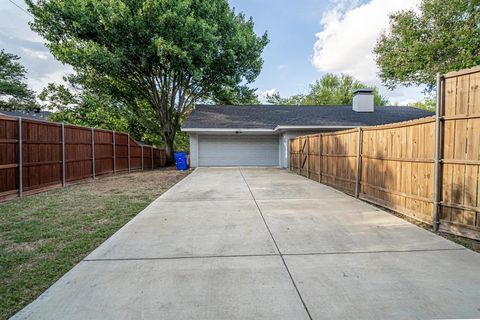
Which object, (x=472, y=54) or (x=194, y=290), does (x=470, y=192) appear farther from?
(x=472, y=54)

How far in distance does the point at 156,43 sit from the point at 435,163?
40.3 ft

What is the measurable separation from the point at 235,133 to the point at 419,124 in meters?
12.2

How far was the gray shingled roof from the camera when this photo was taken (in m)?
15.3

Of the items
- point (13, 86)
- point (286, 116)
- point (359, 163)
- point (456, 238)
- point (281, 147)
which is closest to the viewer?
point (456, 238)

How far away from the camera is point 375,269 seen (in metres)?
2.78

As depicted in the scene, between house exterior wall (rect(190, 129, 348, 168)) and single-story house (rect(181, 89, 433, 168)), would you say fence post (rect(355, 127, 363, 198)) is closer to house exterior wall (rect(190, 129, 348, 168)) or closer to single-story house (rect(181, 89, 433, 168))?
single-story house (rect(181, 89, 433, 168))

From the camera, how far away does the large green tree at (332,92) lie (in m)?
34.1

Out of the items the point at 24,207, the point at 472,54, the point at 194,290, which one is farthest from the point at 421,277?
the point at 472,54

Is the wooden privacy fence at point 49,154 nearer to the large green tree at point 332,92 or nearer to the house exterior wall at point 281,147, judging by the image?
the house exterior wall at point 281,147

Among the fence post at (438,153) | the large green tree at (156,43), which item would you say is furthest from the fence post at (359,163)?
the large green tree at (156,43)

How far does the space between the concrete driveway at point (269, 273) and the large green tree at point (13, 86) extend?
100ft

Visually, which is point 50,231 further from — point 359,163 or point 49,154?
point 359,163

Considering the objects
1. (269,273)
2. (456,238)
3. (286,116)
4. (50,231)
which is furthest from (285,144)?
(269,273)

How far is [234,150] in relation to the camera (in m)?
16.7
